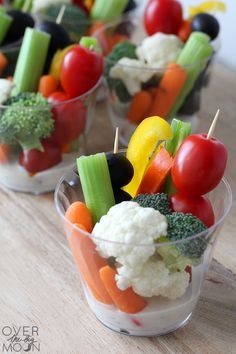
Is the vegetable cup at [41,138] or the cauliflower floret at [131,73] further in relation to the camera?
the cauliflower floret at [131,73]

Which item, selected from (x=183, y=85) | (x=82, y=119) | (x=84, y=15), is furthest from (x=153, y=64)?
(x=84, y=15)

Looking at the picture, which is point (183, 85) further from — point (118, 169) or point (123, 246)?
point (123, 246)

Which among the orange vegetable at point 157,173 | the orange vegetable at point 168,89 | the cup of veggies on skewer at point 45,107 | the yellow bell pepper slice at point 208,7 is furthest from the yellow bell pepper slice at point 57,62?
the orange vegetable at point 157,173

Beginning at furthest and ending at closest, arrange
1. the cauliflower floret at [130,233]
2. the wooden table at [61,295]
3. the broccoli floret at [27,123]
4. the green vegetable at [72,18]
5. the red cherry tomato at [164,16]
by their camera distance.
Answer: the green vegetable at [72,18] → the red cherry tomato at [164,16] → the broccoli floret at [27,123] → the wooden table at [61,295] → the cauliflower floret at [130,233]

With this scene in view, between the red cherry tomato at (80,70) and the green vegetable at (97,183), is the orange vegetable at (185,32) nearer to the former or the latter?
the red cherry tomato at (80,70)

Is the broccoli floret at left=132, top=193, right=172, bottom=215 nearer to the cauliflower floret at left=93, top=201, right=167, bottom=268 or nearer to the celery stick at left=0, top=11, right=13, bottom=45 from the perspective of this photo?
the cauliflower floret at left=93, top=201, right=167, bottom=268

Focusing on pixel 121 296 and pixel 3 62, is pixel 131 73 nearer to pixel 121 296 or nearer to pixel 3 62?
pixel 3 62
